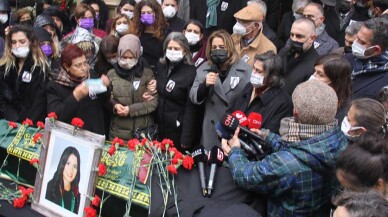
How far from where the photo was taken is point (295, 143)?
98.1 inches

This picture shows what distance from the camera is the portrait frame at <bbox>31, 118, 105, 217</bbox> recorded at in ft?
8.96

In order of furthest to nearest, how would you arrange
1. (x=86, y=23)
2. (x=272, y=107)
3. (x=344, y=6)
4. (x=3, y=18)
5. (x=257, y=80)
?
(x=3, y=18) < (x=86, y=23) < (x=344, y=6) < (x=257, y=80) < (x=272, y=107)

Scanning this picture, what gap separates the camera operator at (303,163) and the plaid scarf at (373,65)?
1.23m

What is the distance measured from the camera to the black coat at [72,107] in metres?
3.42

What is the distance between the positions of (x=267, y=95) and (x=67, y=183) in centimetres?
143

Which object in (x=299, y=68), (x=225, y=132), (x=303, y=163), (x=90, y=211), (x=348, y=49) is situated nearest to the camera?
(x=303, y=163)

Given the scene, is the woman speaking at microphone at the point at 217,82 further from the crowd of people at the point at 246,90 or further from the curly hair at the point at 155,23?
the curly hair at the point at 155,23

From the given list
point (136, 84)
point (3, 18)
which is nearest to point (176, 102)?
point (136, 84)

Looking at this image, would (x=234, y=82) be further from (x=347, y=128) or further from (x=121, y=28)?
(x=121, y=28)

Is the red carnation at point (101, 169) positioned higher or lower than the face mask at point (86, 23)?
lower

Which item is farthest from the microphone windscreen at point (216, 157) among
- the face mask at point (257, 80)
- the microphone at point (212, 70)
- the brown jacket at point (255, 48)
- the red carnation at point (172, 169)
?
the brown jacket at point (255, 48)

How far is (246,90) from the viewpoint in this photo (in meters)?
3.67

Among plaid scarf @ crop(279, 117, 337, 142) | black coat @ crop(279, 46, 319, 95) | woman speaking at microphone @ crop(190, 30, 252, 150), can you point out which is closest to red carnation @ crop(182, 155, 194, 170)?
plaid scarf @ crop(279, 117, 337, 142)

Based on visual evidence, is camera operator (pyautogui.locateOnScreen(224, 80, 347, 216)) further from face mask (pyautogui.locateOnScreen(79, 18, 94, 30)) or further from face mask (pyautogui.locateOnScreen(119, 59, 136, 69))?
face mask (pyautogui.locateOnScreen(79, 18, 94, 30))
